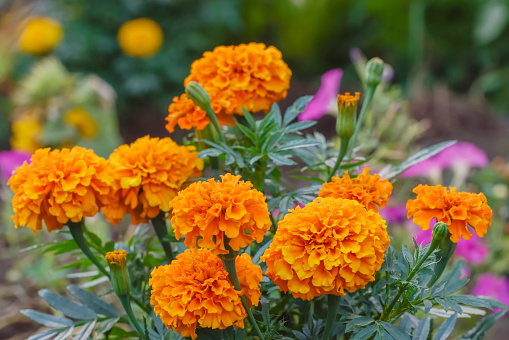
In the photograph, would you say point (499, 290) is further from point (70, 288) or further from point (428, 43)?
point (428, 43)

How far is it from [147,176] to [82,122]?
64.3 inches

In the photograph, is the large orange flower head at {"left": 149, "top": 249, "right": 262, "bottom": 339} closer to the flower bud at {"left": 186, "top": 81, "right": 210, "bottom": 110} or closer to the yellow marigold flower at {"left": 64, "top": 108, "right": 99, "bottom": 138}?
the flower bud at {"left": 186, "top": 81, "right": 210, "bottom": 110}

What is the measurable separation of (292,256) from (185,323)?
111 millimetres

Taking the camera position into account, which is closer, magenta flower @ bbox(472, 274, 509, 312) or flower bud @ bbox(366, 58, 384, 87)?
flower bud @ bbox(366, 58, 384, 87)

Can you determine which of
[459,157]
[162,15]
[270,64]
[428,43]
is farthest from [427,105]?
[270,64]

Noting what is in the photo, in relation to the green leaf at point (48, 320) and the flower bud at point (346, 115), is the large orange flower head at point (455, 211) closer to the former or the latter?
the flower bud at point (346, 115)

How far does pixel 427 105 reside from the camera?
2521 mm

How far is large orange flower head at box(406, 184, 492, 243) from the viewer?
50cm

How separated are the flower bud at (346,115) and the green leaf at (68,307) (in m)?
0.37

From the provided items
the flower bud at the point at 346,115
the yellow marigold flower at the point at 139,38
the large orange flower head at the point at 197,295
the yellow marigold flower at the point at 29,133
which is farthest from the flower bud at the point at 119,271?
the yellow marigold flower at the point at 139,38

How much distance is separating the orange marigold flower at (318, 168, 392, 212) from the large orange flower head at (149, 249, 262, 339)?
118mm

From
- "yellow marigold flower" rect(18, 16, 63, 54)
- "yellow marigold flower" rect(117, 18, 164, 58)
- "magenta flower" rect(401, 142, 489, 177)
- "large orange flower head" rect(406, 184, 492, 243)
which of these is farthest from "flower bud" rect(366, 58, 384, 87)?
"yellow marigold flower" rect(117, 18, 164, 58)

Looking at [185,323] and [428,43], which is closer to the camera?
[185,323]

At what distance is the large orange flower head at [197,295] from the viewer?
47cm
